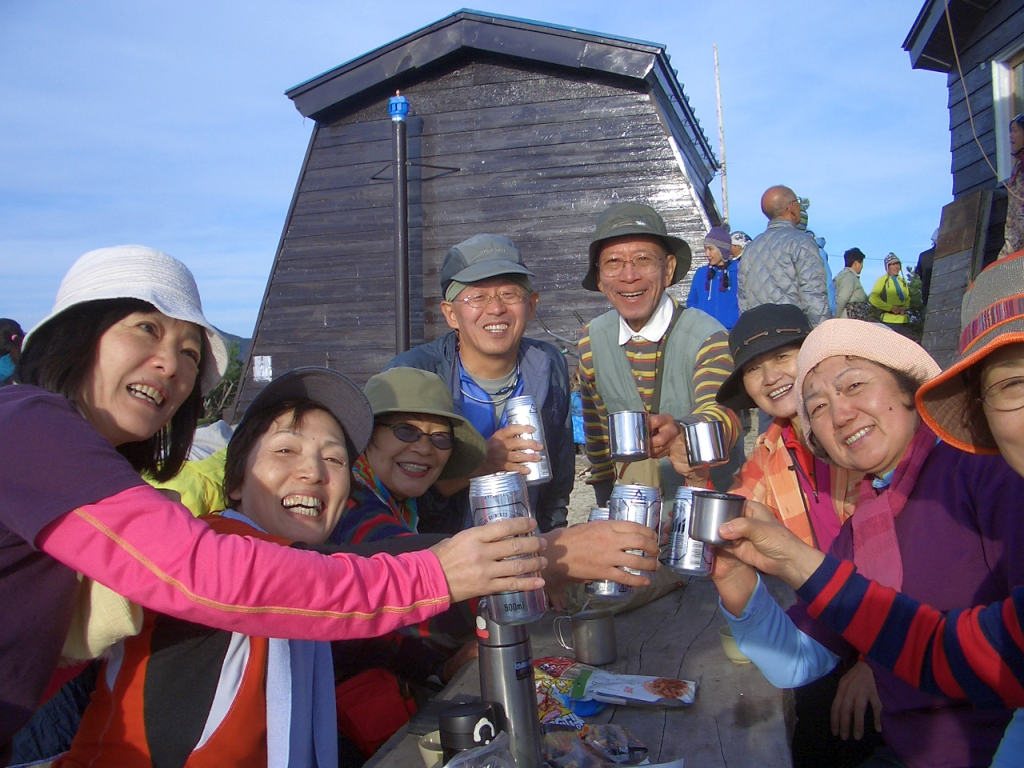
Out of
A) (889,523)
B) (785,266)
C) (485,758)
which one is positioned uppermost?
(785,266)

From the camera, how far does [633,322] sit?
338 cm

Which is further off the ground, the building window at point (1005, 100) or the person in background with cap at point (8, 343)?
the building window at point (1005, 100)

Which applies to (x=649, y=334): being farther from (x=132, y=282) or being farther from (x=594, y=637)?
(x=132, y=282)

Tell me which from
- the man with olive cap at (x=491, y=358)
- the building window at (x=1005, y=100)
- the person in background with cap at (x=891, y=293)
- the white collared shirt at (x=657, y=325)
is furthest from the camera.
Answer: the person in background with cap at (x=891, y=293)

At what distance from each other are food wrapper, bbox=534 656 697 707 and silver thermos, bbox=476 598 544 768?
0.35m

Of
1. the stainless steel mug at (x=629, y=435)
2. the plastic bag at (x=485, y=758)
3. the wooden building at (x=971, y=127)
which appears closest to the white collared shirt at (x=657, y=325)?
the stainless steel mug at (x=629, y=435)

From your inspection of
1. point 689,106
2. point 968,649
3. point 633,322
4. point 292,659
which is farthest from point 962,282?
point 292,659

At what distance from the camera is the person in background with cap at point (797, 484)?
226cm

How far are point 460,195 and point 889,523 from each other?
8869 mm

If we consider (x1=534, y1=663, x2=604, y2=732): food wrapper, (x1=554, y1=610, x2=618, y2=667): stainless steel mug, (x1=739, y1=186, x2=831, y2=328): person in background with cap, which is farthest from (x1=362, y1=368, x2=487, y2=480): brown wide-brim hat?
(x1=739, y1=186, x2=831, y2=328): person in background with cap

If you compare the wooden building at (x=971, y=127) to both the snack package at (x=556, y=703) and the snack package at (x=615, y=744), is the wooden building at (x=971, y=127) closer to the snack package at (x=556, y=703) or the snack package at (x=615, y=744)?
the snack package at (x=556, y=703)

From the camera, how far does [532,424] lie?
220 centimetres

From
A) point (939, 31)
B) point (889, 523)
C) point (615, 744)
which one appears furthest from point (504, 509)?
point (939, 31)

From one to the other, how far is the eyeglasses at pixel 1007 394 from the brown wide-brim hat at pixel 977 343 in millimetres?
55
